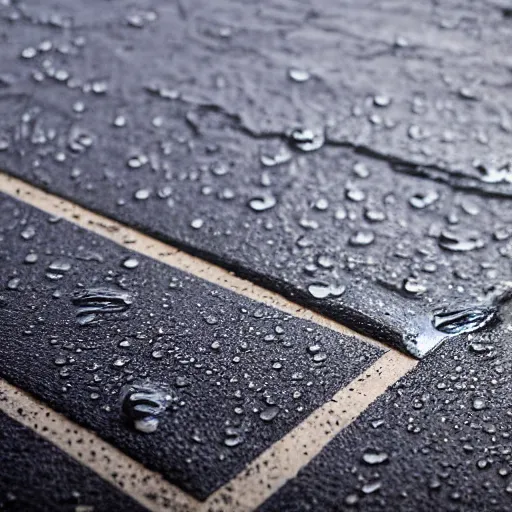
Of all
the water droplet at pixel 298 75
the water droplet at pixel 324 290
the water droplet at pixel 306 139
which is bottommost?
the water droplet at pixel 324 290

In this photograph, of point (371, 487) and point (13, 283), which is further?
point (13, 283)

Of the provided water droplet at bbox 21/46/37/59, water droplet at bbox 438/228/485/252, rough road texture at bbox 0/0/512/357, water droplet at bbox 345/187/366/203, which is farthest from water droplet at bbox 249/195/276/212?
water droplet at bbox 21/46/37/59

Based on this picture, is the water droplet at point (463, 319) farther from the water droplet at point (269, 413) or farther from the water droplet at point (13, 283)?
the water droplet at point (13, 283)

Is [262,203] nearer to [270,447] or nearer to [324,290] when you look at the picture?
[324,290]

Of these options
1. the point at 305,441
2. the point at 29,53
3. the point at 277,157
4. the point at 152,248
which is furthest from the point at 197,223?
the point at 29,53

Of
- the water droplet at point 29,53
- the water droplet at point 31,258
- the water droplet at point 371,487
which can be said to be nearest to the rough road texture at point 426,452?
the water droplet at point 371,487

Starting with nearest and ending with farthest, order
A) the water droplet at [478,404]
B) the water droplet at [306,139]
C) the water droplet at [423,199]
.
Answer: the water droplet at [478,404]
the water droplet at [423,199]
the water droplet at [306,139]
